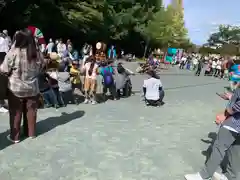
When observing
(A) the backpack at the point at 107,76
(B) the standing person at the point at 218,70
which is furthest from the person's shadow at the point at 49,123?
(B) the standing person at the point at 218,70

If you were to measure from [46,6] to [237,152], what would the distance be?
26.3 m

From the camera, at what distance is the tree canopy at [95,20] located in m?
28.0

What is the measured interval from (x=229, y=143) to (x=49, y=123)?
4431 millimetres

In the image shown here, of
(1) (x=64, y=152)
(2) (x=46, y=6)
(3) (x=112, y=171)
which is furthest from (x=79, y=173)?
(2) (x=46, y=6)

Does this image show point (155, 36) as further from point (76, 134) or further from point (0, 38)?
point (76, 134)

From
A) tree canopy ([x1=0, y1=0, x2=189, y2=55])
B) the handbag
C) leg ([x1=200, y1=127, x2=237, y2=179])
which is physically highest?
tree canopy ([x1=0, y1=0, x2=189, y2=55])

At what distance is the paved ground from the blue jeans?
404 millimetres

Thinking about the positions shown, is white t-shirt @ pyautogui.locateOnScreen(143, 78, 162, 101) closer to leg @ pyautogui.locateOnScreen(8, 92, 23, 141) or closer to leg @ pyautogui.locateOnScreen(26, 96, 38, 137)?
leg @ pyautogui.locateOnScreen(26, 96, 38, 137)

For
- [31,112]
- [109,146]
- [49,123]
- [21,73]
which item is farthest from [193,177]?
[49,123]

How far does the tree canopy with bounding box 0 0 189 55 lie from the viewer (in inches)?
1101

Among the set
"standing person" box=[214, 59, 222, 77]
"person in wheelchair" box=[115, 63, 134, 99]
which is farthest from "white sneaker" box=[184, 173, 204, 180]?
"standing person" box=[214, 59, 222, 77]

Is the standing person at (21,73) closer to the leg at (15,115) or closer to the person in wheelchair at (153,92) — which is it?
the leg at (15,115)

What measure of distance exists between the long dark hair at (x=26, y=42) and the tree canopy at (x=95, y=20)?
70.9ft

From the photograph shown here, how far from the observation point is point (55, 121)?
8211mm
